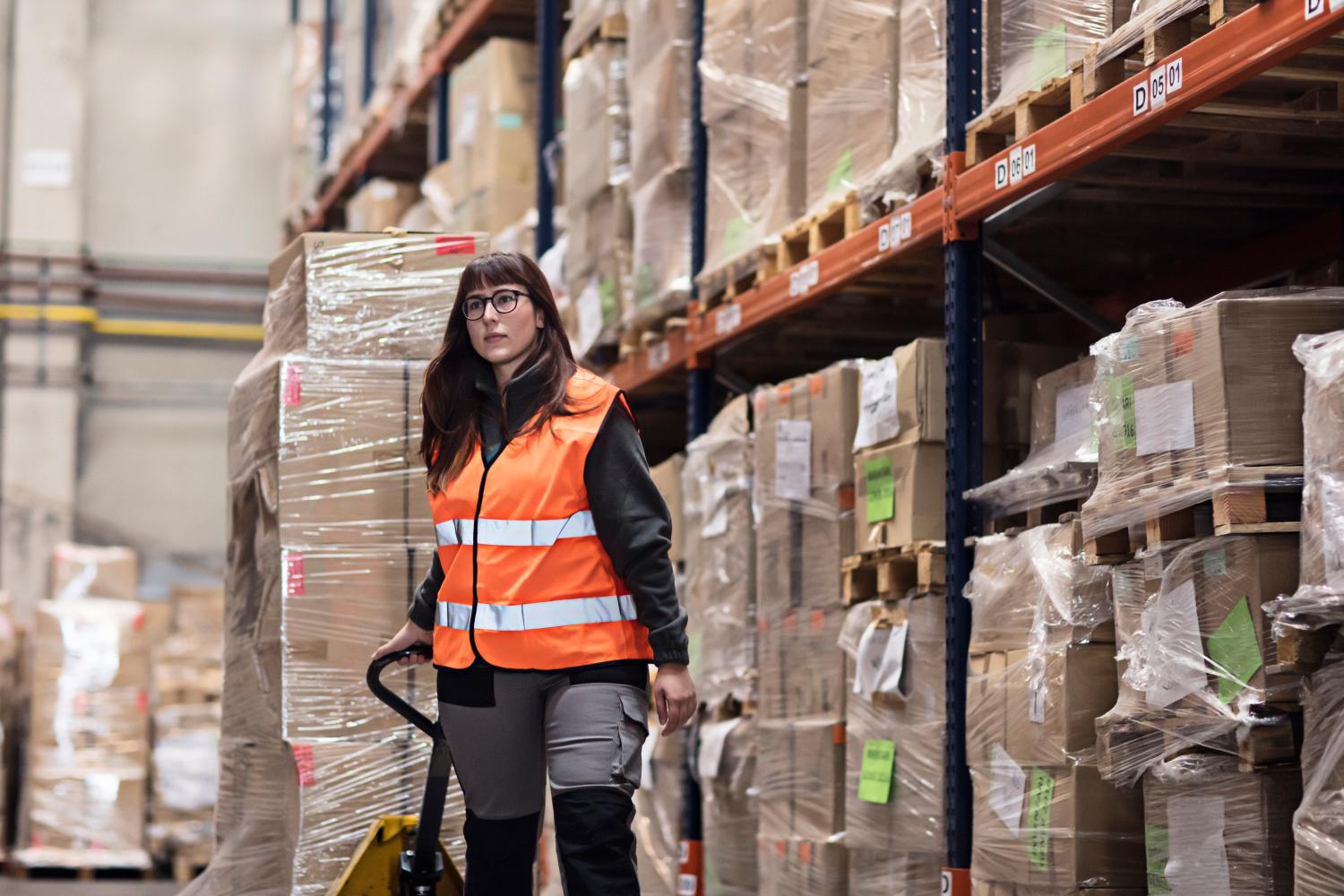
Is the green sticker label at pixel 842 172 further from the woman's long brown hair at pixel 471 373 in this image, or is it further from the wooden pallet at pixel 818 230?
the woman's long brown hair at pixel 471 373

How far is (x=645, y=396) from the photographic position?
858cm

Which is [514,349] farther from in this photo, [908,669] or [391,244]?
[908,669]

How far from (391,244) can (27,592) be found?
383 inches

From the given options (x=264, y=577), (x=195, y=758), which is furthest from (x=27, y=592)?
(x=264, y=577)

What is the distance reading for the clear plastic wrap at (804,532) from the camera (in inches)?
221

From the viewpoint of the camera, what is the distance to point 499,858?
12.0 feet

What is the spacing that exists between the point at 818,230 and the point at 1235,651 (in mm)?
2584

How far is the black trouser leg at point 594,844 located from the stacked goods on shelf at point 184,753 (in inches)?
276

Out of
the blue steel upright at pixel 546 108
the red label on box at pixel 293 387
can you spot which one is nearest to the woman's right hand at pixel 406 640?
the red label on box at pixel 293 387

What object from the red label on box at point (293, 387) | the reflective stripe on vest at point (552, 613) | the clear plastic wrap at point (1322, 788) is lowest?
the clear plastic wrap at point (1322, 788)

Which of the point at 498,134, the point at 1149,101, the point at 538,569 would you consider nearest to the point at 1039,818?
the point at 538,569

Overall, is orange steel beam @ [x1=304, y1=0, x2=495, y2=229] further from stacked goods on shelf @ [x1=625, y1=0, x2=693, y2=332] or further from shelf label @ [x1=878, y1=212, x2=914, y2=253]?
shelf label @ [x1=878, y1=212, x2=914, y2=253]

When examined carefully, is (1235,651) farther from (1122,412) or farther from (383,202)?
(383,202)

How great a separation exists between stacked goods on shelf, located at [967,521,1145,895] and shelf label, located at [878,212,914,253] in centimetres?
108
